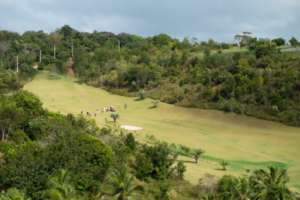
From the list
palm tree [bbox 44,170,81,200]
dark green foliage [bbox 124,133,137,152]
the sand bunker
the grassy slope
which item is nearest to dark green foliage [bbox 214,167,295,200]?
the grassy slope

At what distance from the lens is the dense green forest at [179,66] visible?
327ft

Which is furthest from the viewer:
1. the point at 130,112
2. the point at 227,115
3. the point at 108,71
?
the point at 108,71

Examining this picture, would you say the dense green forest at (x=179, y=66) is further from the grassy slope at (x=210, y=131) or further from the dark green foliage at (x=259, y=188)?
the dark green foliage at (x=259, y=188)

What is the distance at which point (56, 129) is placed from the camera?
205ft

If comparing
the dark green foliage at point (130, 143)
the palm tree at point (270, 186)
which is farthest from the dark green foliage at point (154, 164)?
the palm tree at point (270, 186)

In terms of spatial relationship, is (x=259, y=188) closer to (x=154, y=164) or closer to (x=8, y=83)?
(x=154, y=164)

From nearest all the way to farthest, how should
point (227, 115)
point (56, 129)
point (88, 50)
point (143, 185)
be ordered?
point (143, 185), point (56, 129), point (227, 115), point (88, 50)

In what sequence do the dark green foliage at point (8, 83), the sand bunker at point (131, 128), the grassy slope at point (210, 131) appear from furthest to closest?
the dark green foliage at point (8, 83)
the sand bunker at point (131, 128)
the grassy slope at point (210, 131)

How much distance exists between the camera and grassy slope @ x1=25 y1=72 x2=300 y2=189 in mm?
71250

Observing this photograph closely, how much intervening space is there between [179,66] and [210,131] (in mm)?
43451

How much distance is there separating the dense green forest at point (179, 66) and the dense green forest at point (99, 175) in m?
37.6

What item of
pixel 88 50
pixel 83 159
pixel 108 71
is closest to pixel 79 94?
pixel 108 71

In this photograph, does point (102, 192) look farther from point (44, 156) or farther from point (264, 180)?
point (264, 180)

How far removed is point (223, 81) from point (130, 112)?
18545 millimetres
